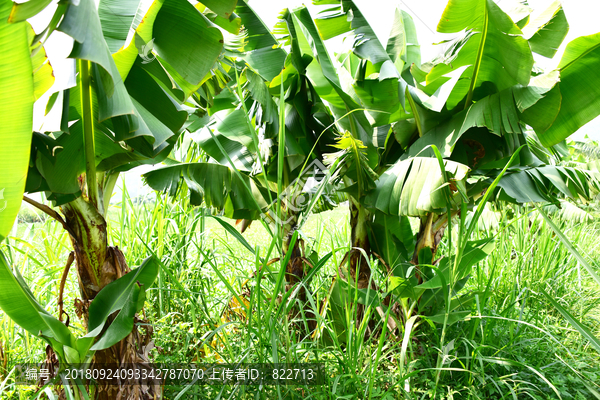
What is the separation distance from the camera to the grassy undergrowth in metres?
1.42

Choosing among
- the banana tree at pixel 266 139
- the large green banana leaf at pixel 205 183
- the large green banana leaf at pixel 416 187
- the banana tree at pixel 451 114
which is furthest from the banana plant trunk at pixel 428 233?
the large green banana leaf at pixel 205 183

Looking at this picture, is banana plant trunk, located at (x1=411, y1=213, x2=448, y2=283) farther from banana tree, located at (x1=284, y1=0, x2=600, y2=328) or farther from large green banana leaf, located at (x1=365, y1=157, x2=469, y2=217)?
large green banana leaf, located at (x1=365, y1=157, x2=469, y2=217)

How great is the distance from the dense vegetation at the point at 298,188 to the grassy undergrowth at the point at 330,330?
0.07 feet

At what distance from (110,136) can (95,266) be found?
1.79ft

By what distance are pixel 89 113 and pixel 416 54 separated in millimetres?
2719

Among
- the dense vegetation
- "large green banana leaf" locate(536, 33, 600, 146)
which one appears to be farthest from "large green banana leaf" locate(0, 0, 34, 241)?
"large green banana leaf" locate(536, 33, 600, 146)

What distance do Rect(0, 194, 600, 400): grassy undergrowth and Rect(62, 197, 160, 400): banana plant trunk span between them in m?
0.26

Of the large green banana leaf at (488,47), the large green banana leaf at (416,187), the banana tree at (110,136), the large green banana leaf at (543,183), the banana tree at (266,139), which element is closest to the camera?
the banana tree at (110,136)

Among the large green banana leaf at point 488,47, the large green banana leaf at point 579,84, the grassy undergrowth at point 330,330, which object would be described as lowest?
the grassy undergrowth at point 330,330

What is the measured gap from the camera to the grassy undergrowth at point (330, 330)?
1.42 m

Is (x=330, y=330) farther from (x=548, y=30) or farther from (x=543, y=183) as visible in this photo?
(x=548, y=30)

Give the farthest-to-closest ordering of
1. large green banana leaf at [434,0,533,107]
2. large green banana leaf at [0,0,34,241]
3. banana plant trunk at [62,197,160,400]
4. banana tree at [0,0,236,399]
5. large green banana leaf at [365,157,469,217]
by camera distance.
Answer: large green banana leaf at [434,0,533,107]
large green banana leaf at [365,157,469,217]
banana plant trunk at [62,197,160,400]
banana tree at [0,0,236,399]
large green banana leaf at [0,0,34,241]

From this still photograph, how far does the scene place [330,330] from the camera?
4.77ft

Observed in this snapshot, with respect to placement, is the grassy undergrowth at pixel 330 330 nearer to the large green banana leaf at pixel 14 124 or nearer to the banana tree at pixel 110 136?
the banana tree at pixel 110 136
